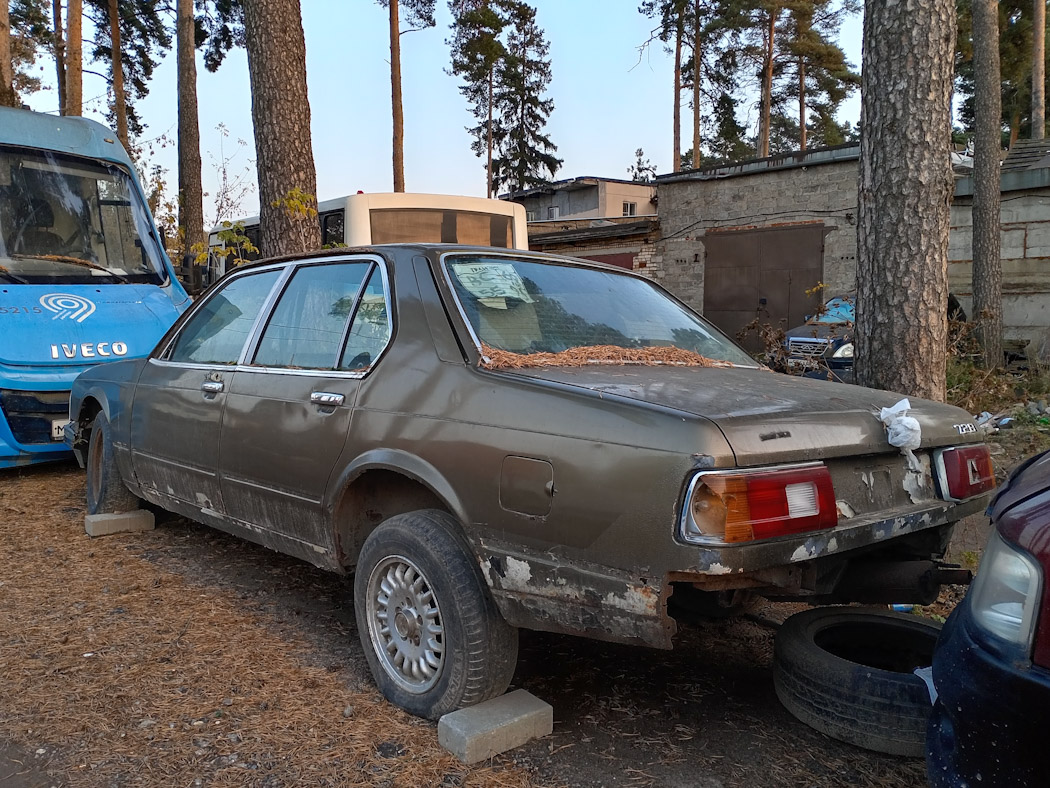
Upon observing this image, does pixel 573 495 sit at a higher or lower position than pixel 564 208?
lower

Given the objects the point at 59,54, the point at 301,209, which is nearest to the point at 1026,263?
the point at 301,209

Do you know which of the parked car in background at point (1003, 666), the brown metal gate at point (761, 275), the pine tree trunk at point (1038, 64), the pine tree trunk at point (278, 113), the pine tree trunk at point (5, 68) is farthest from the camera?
the pine tree trunk at point (1038, 64)

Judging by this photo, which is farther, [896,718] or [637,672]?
[637,672]

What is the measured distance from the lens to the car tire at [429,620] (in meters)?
2.63

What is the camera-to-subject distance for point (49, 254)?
720 centimetres

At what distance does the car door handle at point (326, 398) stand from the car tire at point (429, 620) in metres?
0.52

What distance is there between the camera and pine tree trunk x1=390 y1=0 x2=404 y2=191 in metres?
19.0

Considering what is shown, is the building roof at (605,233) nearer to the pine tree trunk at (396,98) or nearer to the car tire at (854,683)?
the pine tree trunk at (396,98)

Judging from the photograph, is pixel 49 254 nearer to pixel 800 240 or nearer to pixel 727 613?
pixel 727 613

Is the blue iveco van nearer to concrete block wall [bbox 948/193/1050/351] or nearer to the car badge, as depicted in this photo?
the car badge

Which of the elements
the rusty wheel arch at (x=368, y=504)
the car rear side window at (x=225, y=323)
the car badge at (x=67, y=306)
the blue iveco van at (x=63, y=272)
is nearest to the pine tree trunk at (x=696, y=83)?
the blue iveco van at (x=63, y=272)

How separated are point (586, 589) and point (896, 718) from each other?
1074 mm

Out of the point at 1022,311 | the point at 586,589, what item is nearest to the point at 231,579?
the point at 586,589

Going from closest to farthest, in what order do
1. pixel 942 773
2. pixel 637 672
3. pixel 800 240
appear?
pixel 942 773
pixel 637 672
pixel 800 240
